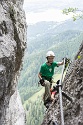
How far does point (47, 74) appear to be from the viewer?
14773mm

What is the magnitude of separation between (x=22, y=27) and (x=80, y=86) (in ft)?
34.7

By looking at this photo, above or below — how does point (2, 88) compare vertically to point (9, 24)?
below

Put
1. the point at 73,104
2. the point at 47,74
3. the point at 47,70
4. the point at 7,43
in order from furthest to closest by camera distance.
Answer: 1. the point at 7,43
2. the point at 47,74
3. the point at 47,70
4. the point at 73,104

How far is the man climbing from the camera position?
1407cm

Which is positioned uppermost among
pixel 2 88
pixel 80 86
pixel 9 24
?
pixel 9 24

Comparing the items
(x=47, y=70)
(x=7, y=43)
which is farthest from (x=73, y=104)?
(x=7, y=43)

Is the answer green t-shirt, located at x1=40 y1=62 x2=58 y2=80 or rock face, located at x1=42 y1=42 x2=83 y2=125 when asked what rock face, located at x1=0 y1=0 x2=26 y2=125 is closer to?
green t-shirt, located at x1=40 y1=62 x2=58 y2=80

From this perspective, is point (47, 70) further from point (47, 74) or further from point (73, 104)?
point (73, 104)

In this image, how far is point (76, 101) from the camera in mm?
9648

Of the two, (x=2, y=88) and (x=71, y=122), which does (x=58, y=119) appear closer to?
(x=71, y=122)

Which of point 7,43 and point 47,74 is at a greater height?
point 7,43

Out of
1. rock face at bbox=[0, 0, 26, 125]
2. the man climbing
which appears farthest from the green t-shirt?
rock face at bbox=[0, 0, 26, 125]

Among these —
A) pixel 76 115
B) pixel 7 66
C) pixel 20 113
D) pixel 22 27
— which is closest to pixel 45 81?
pixel 7 66

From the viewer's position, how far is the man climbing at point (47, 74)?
14070mm
